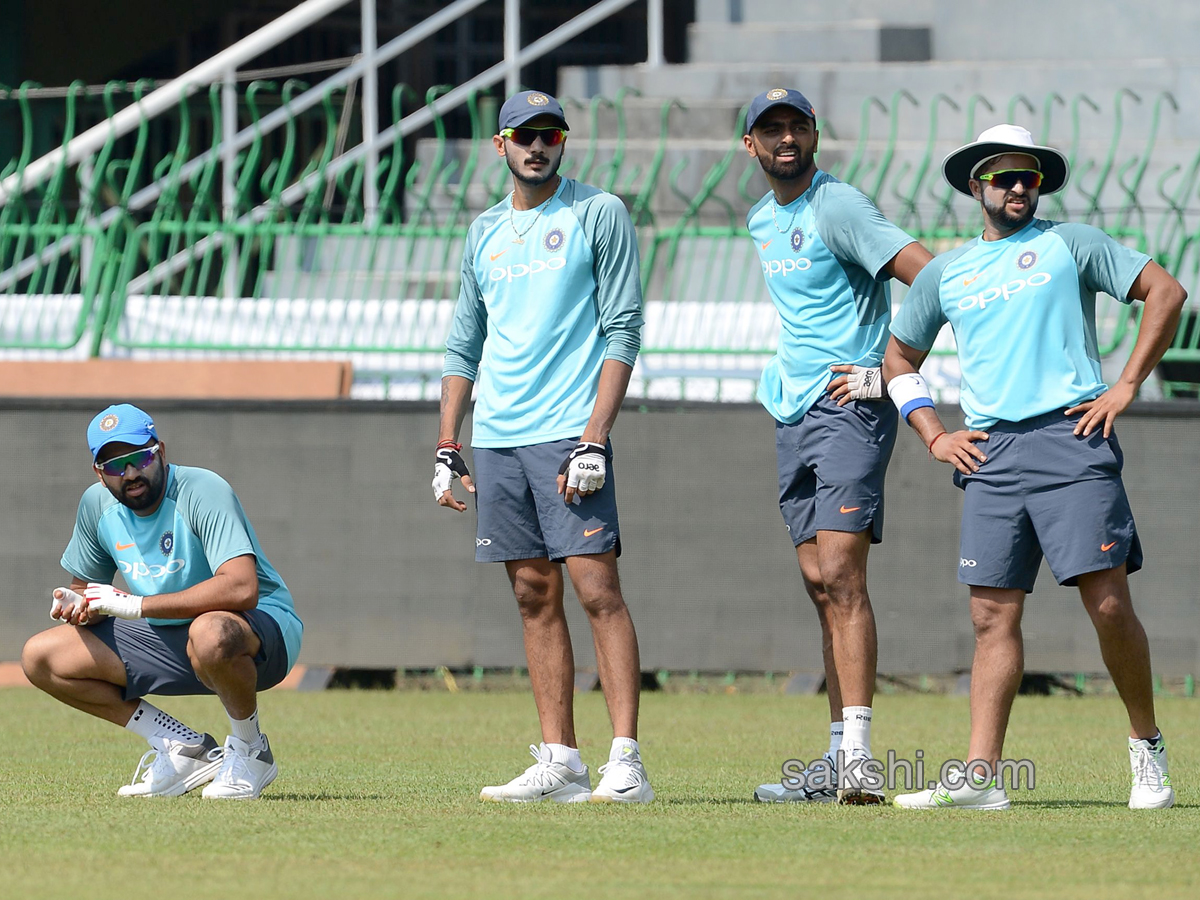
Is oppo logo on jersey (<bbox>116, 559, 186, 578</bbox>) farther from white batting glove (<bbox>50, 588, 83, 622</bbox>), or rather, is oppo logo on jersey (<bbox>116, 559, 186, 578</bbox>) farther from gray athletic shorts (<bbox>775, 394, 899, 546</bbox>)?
gray athletic shorts (<bbox>775, 394, 899, 546</bbox>)

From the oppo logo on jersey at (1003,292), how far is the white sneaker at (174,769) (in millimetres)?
2891

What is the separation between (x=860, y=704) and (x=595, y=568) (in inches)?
38.1

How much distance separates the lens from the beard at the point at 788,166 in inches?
252

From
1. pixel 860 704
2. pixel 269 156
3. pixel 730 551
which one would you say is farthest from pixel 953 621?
pixel 269 156

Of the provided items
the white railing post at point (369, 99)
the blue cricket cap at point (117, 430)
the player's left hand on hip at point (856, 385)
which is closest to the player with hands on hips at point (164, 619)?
the blue cricket cap at point (117, 430)

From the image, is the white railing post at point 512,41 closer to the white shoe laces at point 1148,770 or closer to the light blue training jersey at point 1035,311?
the light blue training jersey at point 1035,311

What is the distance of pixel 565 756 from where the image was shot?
6184mm

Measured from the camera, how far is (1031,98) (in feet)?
51.8

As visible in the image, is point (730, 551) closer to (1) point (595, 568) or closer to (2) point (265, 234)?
(2) point (265, 234)

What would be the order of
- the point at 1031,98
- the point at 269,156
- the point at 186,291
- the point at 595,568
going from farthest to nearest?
the point at 269,156 < the point at 1031,98 < the point at 186,291 < the point at 595,568

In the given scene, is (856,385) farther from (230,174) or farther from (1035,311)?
(230,174)

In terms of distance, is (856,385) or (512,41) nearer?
(856,385)

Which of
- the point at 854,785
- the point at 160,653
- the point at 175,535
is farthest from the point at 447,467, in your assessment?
the point at 854,785

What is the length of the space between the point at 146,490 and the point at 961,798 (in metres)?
2.82
